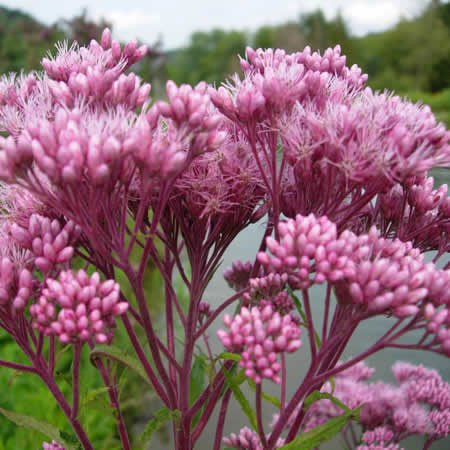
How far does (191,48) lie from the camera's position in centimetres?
4550

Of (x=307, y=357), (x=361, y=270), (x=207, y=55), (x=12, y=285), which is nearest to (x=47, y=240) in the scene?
(x=12, y=285)

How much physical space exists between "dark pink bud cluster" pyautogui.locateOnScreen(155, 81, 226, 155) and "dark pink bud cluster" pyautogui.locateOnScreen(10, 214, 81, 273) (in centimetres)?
24

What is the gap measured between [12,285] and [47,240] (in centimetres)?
10

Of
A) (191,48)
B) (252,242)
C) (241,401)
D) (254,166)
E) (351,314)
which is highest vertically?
(191,48)

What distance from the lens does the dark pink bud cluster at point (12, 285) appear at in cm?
72

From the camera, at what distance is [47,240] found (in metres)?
0.72

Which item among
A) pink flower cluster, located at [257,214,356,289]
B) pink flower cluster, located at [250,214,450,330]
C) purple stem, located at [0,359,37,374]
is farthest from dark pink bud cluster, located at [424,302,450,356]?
purple stem, located at [0,359,37,374]

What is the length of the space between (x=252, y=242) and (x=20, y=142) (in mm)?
947

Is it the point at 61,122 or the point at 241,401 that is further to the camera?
the point at 241,401

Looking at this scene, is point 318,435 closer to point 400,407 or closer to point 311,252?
point 311,252

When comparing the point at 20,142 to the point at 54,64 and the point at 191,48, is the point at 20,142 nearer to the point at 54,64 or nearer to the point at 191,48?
the point at 54,64

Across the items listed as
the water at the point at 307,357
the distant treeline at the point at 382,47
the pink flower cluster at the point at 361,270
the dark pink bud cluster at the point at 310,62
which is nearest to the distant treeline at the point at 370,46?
the distant treeline at the point at 382,47

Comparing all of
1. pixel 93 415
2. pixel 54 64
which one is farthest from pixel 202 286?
pixel 93 415

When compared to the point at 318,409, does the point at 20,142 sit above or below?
above
